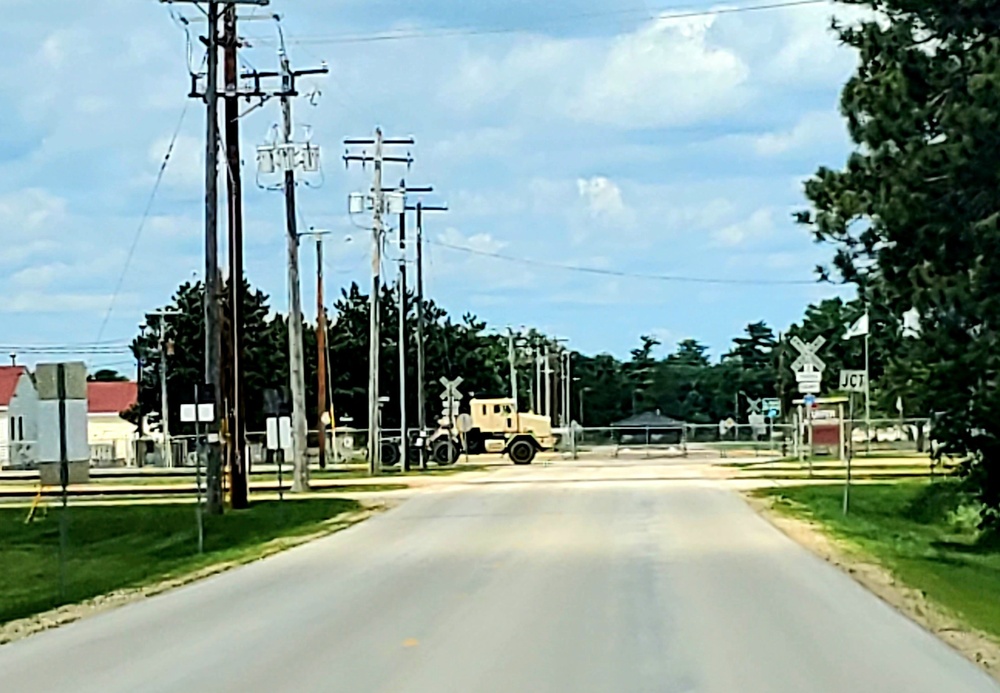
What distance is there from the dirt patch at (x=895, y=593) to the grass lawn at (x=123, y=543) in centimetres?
860

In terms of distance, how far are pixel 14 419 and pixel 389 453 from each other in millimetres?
15967

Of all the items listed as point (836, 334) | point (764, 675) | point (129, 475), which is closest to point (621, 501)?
point (764, 675)

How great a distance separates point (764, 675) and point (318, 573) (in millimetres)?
10766

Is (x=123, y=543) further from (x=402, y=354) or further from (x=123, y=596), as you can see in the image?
(x=402, y=354)

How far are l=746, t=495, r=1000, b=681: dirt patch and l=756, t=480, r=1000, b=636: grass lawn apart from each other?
22cm

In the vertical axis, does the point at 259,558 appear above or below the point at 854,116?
below

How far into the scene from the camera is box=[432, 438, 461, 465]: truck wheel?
68.2 metres

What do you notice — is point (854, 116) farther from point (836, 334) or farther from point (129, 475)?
point (836, 334)

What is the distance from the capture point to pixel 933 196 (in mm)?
30188

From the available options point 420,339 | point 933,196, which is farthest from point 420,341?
point 933,196

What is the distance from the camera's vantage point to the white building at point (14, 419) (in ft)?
112

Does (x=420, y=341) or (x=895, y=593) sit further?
(x=420, y=341)

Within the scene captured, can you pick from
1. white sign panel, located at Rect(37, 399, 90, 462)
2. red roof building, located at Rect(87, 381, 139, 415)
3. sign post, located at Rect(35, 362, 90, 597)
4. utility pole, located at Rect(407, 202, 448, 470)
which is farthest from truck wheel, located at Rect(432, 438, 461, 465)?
red roof building, located at Rect(87, 381, 139, 415)

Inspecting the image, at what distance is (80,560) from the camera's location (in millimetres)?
29141
